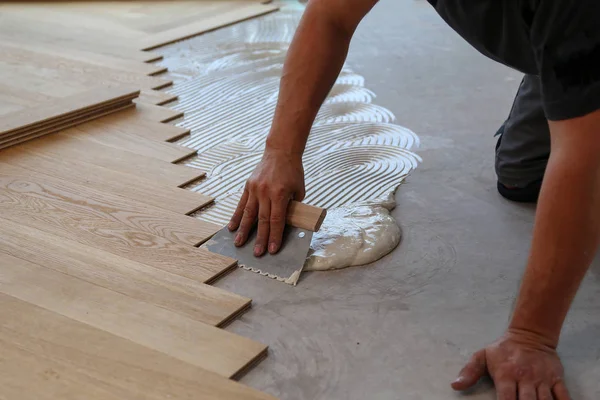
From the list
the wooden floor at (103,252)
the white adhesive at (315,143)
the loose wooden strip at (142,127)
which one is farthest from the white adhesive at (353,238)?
the loose wooden strip at (142,127)

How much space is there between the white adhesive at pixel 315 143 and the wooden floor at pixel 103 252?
0.10 metres

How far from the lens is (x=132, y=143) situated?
2.12 m

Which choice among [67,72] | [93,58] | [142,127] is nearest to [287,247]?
[142,127]

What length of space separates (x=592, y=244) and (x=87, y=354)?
932mm

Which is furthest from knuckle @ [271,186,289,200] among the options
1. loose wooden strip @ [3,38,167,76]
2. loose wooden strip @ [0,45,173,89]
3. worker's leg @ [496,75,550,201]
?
loose wooden strip @ [3,38,167,76]

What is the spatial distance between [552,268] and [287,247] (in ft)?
2.12

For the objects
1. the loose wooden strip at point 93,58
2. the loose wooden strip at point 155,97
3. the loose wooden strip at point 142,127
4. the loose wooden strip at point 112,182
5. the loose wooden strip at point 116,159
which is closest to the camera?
the loose wooden strip at point 112,182

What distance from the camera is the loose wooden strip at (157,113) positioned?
2346 millimetres

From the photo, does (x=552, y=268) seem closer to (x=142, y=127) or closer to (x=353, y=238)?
(x=353, y=238)

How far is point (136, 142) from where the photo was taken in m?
2.13

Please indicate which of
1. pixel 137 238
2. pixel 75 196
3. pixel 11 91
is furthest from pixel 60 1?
pixel 137 238

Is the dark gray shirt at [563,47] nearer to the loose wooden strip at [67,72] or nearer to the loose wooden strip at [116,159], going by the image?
the loose wooden strip at [116,159]

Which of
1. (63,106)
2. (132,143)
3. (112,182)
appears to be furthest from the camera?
(63,106)

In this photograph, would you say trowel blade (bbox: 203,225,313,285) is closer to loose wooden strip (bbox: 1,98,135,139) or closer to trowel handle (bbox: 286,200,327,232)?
trowel handle (bbox: 286,200,327,232)
